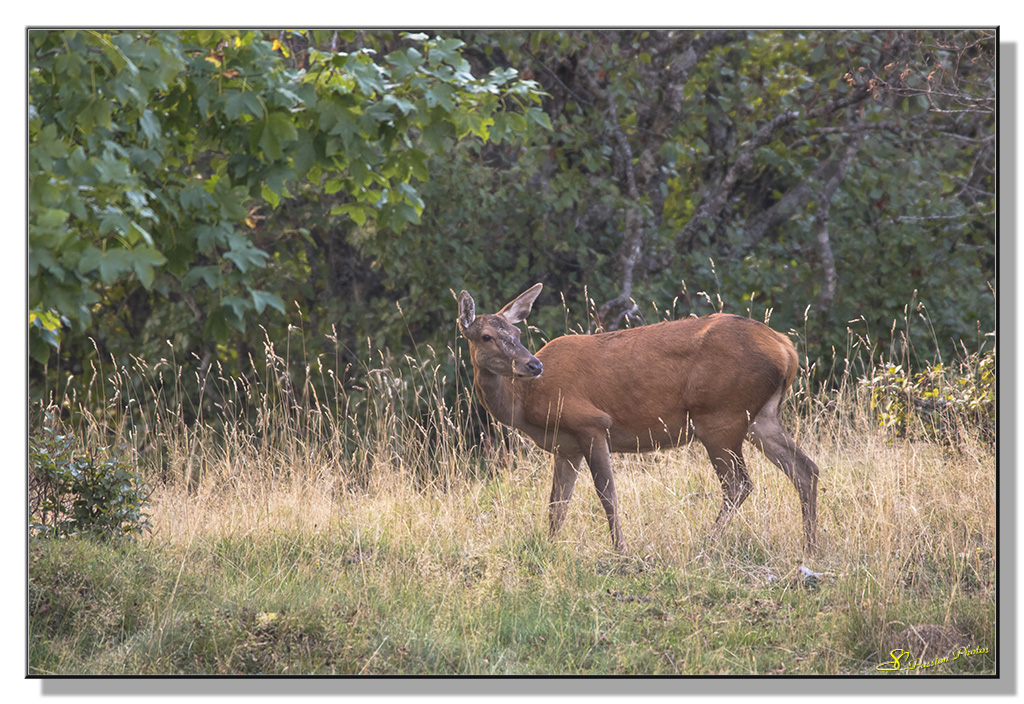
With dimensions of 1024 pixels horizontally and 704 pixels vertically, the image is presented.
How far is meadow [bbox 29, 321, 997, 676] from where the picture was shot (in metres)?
4.32

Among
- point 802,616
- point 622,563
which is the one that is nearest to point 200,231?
point 622,563

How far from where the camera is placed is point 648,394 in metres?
5.78

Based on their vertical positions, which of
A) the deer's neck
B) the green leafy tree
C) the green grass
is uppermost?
the green leafy tree

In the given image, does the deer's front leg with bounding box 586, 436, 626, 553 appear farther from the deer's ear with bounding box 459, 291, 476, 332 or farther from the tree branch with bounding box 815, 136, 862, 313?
the tree branch with bounding box 815, 136, 862, 313

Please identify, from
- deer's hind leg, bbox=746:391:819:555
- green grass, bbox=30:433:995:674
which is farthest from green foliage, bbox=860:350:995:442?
deer's hind leg, bbox=746:391:819:555

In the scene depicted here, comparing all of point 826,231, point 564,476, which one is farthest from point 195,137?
point 826,231

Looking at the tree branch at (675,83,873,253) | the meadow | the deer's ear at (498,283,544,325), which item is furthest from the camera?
the tree branch at (675,83,873,253)

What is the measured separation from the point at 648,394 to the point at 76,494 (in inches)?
125

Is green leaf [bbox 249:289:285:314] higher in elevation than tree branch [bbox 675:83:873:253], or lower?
lower

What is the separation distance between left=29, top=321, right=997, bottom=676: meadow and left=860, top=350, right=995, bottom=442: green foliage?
0.09m

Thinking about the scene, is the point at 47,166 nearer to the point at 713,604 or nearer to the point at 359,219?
the point at 359,219

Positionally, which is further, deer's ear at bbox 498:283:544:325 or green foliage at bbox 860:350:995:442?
green foliage at bbox 860:350:995:442

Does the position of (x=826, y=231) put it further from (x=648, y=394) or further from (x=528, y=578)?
(x=528, y=578)
